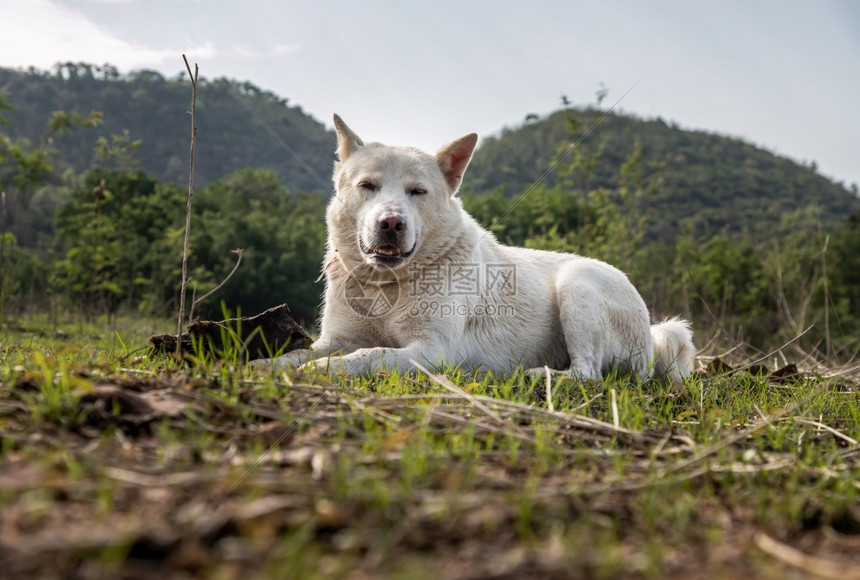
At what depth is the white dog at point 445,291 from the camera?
4773 mm

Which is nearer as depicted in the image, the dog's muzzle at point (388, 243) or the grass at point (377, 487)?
the grass at point (377, 487)

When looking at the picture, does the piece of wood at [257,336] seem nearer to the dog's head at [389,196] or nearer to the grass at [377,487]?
the dog's head at [389,196]

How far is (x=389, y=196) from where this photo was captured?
477 centimetres

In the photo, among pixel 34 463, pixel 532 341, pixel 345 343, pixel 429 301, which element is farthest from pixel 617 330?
pixel 34 463

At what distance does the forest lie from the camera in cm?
1055

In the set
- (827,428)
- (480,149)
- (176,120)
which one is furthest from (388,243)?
(176,120)

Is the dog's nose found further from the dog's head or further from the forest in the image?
the forest

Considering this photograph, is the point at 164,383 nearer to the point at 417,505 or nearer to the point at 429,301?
the point at 417,505

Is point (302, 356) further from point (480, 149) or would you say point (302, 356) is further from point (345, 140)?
point (480, 149)

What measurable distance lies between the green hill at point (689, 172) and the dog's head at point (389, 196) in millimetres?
29235

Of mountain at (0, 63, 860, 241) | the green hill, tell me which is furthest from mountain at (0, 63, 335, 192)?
the green hill

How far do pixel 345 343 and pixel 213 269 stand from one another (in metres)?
14.4

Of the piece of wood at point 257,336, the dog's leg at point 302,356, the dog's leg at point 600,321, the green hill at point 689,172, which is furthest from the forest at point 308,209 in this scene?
the dog's leg at point 302,356

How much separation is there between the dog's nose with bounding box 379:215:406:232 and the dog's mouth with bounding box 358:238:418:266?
0.14 metres
